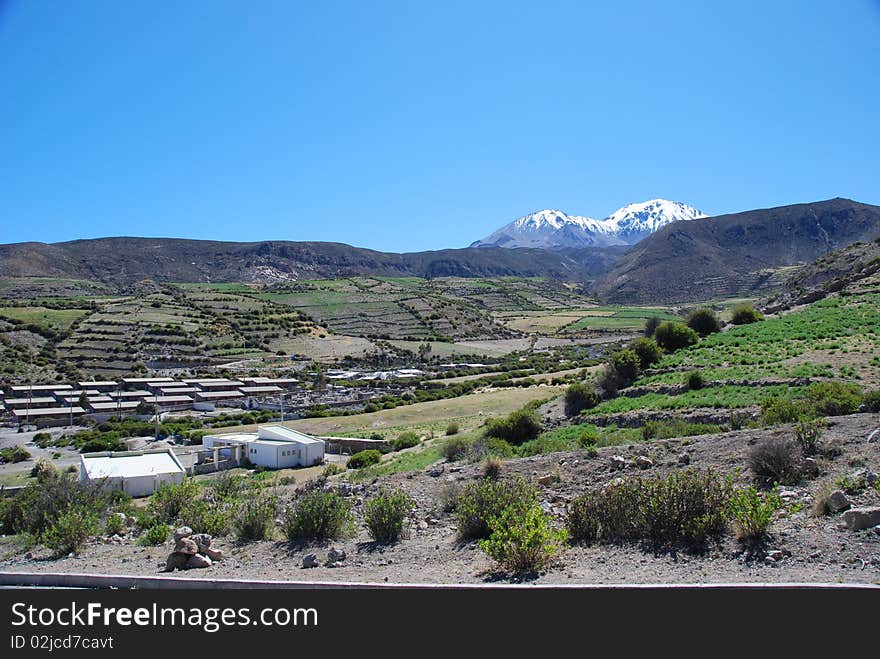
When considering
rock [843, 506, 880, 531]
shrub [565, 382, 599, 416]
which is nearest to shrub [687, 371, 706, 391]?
shrub [565, 382, 599, 416]

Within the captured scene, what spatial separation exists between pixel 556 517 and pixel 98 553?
7.63 metres

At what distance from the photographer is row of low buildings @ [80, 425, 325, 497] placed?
80.5 feet

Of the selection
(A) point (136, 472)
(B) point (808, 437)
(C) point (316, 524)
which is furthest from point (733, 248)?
(C) point (316, 524)

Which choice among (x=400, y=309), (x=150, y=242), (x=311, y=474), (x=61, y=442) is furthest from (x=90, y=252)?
(x=311, y=474)

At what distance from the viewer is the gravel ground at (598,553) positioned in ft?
24.1

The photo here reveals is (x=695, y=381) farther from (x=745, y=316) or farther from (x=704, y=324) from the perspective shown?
(x=745, y=316)

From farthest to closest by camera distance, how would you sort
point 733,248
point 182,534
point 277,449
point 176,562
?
point 733,248 < point 277,449 < point 182,534 < point 176,562

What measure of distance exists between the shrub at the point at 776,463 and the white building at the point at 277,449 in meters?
23.3

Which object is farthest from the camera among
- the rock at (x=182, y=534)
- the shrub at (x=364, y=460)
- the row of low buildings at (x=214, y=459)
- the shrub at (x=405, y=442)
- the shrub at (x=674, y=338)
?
the shrub at (x=674, y=338)

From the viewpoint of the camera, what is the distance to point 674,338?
114ft

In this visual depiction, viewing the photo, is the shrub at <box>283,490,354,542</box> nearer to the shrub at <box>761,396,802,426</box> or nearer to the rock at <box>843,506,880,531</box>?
the rock at <box>843,506,880,531</box>

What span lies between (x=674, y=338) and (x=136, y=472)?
26995mm

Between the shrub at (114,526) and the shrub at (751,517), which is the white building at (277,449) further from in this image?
the shrub at (751,517)

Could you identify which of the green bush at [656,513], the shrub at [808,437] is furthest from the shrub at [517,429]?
the green bush at [656,513]
